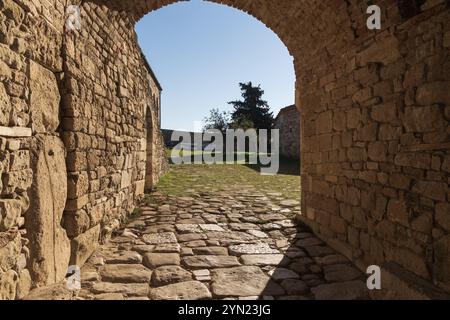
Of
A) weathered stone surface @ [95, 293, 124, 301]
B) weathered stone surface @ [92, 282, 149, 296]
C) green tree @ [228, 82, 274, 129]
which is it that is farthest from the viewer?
green tree @ [228, 82, 274, 129]

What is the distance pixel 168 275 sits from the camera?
126 inches

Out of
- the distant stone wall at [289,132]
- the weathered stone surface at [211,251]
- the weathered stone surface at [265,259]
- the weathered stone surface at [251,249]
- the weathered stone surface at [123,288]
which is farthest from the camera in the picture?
the distant stone wall at [289,132]

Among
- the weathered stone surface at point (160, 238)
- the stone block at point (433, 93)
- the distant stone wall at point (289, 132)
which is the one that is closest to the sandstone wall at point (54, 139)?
the weathered stone surface at point (160, 238)

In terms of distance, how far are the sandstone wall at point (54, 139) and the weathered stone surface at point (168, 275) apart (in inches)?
33.8

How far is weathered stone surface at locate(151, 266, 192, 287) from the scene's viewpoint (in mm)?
3047

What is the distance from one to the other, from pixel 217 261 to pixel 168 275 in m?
0.65

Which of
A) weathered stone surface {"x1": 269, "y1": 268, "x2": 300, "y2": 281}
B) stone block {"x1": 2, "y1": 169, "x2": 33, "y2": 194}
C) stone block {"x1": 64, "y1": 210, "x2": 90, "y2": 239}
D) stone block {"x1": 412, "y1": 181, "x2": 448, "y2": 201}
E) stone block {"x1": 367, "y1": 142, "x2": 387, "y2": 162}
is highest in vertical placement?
stone block {"x1": 367, "y1": 142, "x2": 387, "y2": 162}

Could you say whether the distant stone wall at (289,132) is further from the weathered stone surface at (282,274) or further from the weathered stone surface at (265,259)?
the weathered stone surface at (282,274)

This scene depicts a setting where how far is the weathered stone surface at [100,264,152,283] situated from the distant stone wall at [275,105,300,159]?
1534 centimetres

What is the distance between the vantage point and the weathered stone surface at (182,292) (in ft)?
9.04

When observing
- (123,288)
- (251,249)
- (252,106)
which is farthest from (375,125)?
(252,106)

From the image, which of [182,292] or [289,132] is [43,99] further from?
[289,132]

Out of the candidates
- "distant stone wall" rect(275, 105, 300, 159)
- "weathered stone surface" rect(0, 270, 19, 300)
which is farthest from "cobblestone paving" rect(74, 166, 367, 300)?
"distant stone wall" rect(275, 105, 300, 159)

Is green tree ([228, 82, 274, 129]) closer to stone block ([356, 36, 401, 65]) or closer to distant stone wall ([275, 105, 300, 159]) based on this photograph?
distant stone wall ([275, 105, 300, 159])
